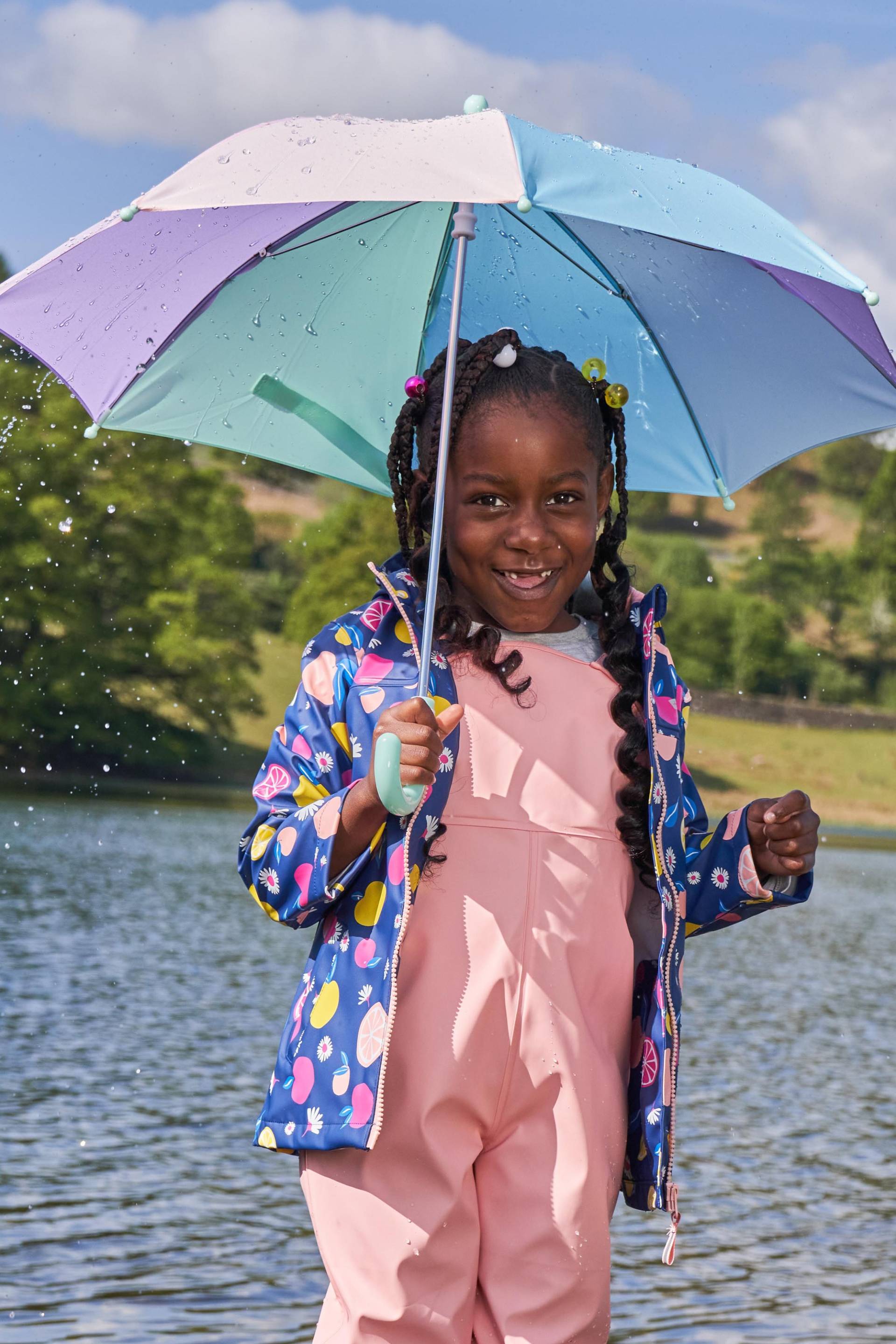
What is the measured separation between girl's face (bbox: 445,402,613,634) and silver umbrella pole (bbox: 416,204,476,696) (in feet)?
0.28

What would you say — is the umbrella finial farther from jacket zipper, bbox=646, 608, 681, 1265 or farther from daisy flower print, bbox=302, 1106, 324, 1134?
daisy flower print, bbox=302, 1106, 324, 1134

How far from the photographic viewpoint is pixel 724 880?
251 centimetres

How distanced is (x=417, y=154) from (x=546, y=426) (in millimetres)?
534

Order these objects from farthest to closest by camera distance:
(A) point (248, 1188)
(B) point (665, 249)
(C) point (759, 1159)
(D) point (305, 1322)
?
1. (C) point (759, 1159)
2. (A) point (248, 1188)
3. (D) point (305, 1322)
4. (B) point (665, 249)

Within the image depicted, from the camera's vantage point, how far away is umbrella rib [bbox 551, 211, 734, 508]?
9.72ft

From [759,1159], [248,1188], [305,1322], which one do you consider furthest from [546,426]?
[759,1159]

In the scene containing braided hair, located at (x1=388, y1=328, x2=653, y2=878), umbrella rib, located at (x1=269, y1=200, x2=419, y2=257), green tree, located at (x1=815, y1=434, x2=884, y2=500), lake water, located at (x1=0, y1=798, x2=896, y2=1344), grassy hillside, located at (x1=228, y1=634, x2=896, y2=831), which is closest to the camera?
braided hair, located at (x1=388, y1=328, x2=653, y2=878)

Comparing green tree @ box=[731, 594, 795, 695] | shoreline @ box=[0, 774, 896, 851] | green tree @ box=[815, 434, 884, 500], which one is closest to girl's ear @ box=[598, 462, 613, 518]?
shoreline @ box=[0, 774, 896, 851]

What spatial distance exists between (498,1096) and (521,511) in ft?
2.81

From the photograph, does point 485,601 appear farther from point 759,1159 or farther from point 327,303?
point 759,1159

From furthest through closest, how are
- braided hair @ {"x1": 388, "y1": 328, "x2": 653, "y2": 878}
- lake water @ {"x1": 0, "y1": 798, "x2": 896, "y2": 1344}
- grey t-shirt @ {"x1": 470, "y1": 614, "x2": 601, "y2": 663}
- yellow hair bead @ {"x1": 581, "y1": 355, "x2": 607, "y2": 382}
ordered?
→ lake water @ {"x1": 0, "y1": 798, "x2": 896, "y2": 1344} < yellow hair bead @ {"x1": 581, "y1": 355, "x2": 607, "y2": 382} < grey t-shirt @ {"x1": 470, "y1": 614, "x2": 601, "y2": 663} < braided hair @ {"x1": 388, "y1": 328, "x2": 653, "y2": 878}

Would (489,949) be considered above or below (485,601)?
below

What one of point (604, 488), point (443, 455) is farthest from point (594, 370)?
point (443, 455)

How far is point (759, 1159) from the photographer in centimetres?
643
